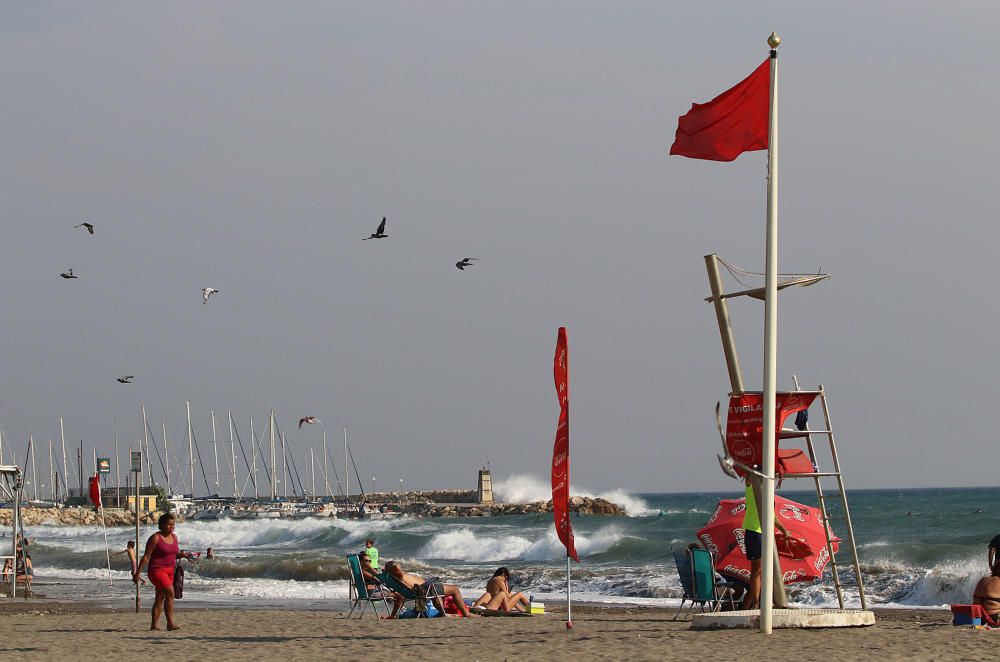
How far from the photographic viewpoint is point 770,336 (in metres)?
11.4

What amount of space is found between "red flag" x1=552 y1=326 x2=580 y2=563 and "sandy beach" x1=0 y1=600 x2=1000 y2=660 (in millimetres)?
1122

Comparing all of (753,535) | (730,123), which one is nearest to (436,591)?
(753,535)

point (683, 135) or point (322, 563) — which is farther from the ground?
point (683, 135)

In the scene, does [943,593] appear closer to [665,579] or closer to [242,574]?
[665,579]

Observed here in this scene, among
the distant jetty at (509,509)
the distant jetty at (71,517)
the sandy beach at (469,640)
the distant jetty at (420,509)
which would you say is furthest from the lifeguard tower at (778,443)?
the distant jetty at (509,509)

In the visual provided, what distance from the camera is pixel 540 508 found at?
103500 mm

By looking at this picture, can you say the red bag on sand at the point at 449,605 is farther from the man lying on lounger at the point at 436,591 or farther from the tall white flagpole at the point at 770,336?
the tall white flagpole at the point at 770,336

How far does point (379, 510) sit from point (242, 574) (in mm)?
67657

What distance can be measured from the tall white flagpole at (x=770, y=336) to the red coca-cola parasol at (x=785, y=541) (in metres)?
3.73

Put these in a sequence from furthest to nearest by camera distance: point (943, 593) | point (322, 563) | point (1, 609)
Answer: point (322, 563)
point (943, 593)
point (1, 609)

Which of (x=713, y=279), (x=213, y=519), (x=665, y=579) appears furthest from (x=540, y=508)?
(x=713, y=279)

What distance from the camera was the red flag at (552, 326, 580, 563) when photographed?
13.2m

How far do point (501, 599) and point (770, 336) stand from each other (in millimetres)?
7640

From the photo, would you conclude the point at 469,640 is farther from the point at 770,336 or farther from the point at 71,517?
the point at 71,517
